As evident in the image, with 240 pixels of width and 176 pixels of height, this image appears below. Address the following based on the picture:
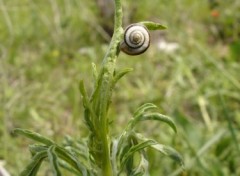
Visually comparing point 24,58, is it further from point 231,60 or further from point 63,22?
point 231,60

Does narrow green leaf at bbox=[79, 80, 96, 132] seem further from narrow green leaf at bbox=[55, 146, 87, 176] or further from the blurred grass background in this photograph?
the blurred grass background

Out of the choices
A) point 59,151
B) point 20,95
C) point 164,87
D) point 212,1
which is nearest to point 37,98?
point 20,95

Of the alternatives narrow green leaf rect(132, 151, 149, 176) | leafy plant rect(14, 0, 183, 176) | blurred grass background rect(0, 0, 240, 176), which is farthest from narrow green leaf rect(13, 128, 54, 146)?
blurred grass background rect(0, 0, 240, 176)

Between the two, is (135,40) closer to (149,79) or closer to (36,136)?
(36,136)

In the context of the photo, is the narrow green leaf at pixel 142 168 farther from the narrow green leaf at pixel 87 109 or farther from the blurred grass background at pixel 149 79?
the blurred grass background at pixel 149 79

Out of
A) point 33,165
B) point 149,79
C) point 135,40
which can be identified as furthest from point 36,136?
point 149,79
